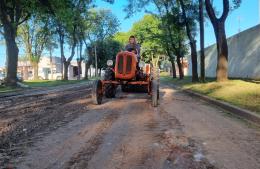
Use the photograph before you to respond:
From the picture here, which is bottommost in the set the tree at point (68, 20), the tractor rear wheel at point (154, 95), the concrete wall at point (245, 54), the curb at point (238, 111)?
the curb at point (238, 111)

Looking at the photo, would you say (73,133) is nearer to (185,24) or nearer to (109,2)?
(185,24)

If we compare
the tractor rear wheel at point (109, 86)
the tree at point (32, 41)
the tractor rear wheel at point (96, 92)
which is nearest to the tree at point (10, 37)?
the tractor rear wheel at point (109, 86)

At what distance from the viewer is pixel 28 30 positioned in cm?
8781

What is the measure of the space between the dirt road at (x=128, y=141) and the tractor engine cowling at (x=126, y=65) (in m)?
3.83

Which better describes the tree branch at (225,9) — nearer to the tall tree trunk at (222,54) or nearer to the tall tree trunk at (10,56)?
the tall tree trunk at (222,54)

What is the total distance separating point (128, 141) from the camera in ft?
27.6

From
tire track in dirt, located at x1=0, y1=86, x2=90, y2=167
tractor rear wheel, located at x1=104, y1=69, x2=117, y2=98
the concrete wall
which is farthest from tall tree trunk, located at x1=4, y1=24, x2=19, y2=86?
tire track in dirt, located at x1=0, y1=86, x2=90, y2=167

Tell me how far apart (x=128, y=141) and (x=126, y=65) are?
27.6 ft

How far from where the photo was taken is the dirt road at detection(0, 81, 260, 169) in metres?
6.83

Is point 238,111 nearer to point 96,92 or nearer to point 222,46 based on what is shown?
point 96,92

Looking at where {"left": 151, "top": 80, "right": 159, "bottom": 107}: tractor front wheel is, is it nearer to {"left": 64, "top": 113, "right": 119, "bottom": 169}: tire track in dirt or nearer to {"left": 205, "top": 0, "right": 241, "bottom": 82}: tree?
{"left": 64, "top": 113, "right": 119, "bottom": 169}: tire track in dirt

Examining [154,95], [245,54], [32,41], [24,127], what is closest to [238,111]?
[154,95]

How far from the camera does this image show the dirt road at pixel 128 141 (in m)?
6.83

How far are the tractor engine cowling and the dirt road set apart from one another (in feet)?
12.6
